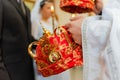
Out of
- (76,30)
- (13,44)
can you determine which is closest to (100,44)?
(76,30)

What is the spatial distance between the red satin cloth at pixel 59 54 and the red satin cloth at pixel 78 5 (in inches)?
12.9

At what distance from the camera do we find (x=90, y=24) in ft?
2.08

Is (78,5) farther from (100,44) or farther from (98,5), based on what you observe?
(100,44)

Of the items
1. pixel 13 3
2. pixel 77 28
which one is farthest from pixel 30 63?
pixel 77 28

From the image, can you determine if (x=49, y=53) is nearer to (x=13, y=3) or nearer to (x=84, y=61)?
(x=84, y=61)

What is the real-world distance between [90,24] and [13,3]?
350mm

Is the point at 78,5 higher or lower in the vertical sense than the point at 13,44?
higher

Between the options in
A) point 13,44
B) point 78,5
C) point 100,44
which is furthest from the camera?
point 78,5

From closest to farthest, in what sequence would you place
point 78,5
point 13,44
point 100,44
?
point 100,44 < point 13,44 < point 78,5

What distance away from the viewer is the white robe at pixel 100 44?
0.60 m

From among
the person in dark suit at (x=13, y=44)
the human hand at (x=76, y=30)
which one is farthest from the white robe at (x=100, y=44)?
the person in dark suit at (x=13, y=44)

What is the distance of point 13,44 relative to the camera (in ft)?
2.82

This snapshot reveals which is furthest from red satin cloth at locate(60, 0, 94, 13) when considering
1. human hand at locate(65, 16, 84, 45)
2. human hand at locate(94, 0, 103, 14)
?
human hand at locate(65, 16, 84, 45)

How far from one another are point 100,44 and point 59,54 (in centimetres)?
10
